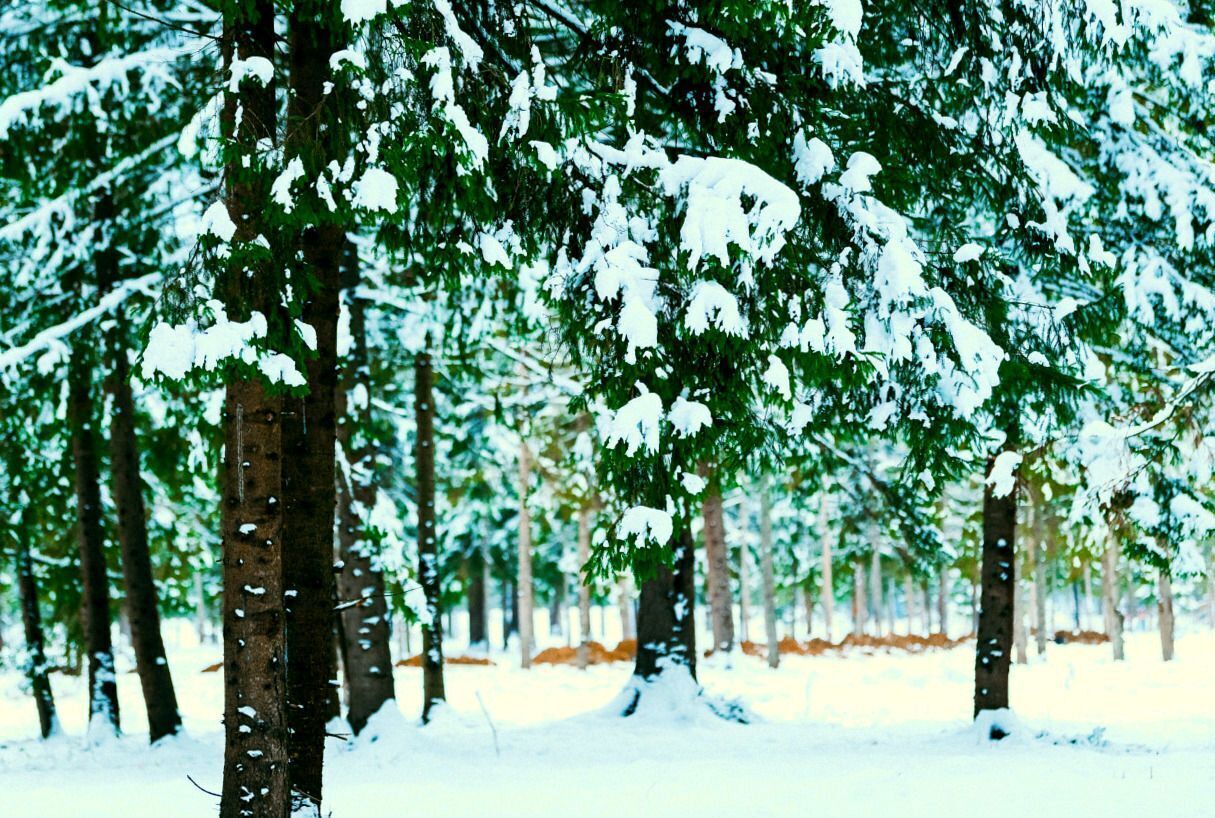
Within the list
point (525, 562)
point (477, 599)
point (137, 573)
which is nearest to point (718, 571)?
point (525, 562)

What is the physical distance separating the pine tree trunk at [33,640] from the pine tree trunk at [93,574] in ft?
6.27

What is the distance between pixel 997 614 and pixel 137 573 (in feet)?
30.0

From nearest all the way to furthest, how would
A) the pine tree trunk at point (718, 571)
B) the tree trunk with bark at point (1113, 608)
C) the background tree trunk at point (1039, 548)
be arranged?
the pine tree trunk at point (718, 571), the background tree trunk at point (1039, 548), the tree trunk with bark at point (1113, 608)

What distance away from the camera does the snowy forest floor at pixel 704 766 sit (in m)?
7.39

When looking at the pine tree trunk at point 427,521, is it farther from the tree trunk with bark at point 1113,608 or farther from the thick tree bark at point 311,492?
the tree trunk with bark at point 1113,608

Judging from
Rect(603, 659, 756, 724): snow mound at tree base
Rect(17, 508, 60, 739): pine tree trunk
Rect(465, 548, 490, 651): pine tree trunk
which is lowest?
Rect(465, 548, 490, 651): pine tree trunk

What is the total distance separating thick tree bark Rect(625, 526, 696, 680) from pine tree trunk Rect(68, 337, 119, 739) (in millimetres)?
6078

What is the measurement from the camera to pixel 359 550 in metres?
11.0

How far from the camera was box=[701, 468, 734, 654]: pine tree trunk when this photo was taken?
1748 centimetres

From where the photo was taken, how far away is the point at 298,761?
5578 millimetres

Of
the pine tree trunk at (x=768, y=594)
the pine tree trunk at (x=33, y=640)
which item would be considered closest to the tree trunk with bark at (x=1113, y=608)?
the pine tree trunk at (x=768, y=594)

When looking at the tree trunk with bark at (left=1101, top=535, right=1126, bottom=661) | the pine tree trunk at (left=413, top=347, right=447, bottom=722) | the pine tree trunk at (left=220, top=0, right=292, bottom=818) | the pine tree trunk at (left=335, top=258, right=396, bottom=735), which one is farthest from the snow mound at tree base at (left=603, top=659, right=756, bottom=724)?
the tree trunk with bark at (left=1101, top=535, right=1126, bottom=661)

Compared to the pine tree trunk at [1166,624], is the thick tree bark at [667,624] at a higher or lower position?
higher

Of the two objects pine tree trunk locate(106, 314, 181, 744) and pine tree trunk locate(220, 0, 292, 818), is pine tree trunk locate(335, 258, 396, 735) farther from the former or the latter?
pine tree trunk locate(220, 0, 292, 818)
